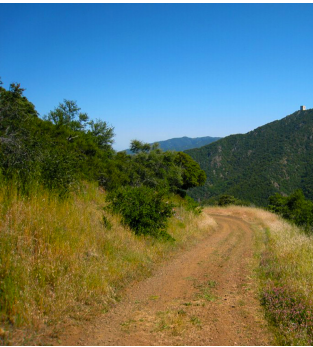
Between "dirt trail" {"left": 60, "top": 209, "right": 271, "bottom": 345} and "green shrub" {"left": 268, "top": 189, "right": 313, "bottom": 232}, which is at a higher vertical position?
"dirt trail" {"left": 60, "top": 209, "right": 271, "bottom": 345}

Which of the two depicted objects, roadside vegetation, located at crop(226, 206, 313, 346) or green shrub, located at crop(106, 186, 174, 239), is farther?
green shrub, located at crop(106, 186, 174, 239)

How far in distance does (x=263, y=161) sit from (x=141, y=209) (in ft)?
361

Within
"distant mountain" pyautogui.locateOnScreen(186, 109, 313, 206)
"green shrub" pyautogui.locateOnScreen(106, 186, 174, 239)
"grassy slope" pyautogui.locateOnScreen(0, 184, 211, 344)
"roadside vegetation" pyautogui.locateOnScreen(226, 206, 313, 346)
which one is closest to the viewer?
"grassy slope" pyautogui.locateOnScreen(0, 184, 211, 344)

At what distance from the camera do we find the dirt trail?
4.17 metres

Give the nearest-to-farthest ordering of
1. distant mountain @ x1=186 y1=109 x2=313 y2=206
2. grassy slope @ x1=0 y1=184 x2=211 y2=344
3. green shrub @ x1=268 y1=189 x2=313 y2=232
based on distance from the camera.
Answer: grassy slope @ x1=0 y1=184 x2=211 y2=344
green shrub @ x1=268 y1=189 x2=313 y2=232
distant mountain @ x1=186 y1=109 x2=313 y2=206

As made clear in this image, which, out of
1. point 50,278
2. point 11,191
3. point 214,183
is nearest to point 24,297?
point 50,278

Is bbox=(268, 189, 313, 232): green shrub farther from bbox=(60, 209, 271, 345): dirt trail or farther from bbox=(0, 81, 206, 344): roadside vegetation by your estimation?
bbox=(60, 209, 271, 345): dirt trail

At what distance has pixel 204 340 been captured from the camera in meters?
4.16

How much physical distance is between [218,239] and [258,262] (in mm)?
4637

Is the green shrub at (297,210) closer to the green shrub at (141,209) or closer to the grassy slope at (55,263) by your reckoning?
the green shrub at (141,209)

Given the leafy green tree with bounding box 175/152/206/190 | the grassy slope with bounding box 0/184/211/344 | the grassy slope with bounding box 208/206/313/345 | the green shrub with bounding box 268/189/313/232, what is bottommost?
the green shrub with bounding box 268/189/313/232

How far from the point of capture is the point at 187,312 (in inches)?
203

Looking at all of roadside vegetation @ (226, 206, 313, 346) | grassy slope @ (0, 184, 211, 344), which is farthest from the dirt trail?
grassy slope @ (0, 184, 211, 344)

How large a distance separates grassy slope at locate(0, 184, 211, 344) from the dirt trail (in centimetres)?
41
